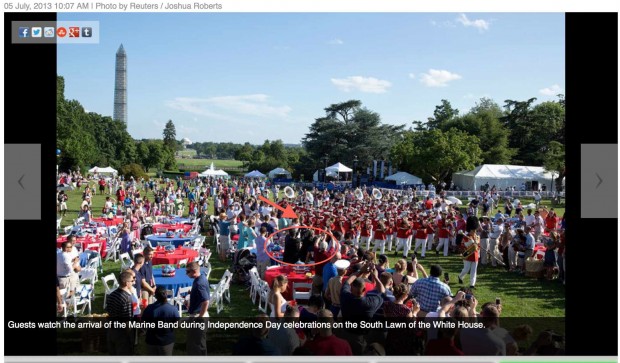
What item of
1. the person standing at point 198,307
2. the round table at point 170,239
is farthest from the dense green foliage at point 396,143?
the person standing at point 198,307

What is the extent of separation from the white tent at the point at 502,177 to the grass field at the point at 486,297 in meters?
31.4

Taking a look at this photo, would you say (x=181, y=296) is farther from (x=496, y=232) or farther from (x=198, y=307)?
(x=496, y=232)

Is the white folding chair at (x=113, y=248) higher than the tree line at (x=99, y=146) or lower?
lower

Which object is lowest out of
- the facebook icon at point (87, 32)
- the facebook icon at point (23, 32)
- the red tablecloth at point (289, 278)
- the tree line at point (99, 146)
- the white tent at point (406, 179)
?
the red tablecloth at point (289, 278)

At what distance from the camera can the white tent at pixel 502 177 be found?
4525cm

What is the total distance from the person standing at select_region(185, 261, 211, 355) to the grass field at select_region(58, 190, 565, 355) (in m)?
0.83

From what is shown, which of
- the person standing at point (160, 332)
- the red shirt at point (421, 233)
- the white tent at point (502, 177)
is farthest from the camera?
the white tent at point (502, 177)

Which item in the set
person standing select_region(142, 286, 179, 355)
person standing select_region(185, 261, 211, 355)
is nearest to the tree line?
person standing select_region(185, 261, 211, 355)

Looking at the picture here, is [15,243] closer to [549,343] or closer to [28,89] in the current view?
[28,89]

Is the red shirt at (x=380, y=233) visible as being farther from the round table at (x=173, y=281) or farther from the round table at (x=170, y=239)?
the round table at (x=173, y=281)

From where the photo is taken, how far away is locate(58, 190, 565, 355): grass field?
7.54 m

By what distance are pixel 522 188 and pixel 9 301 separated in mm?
46281

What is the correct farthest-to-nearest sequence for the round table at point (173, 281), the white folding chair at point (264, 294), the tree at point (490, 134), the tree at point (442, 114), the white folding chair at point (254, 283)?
the tree at point (442, 114), the tree at point (490, 134), the white folding chair at point (254, 283), the white folding chair at point (264, 294), the round table at point (173, 281)

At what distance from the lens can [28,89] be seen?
4.75 m
